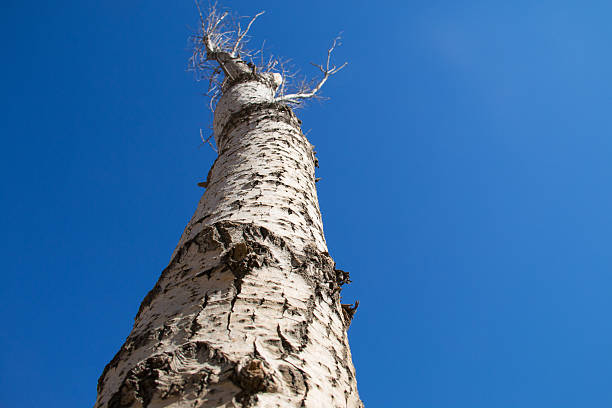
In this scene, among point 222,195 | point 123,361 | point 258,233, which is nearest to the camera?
point 123,361

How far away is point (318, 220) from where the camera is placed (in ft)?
7.30

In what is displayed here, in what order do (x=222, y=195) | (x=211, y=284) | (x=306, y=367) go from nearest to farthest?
(x=306, y=367) → (x=211, y=284) → (x=222, y=195)

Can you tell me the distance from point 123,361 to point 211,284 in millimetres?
365

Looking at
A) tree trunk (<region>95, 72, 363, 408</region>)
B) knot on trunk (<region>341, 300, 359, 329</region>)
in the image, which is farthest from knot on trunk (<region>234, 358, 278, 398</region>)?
knot on trunk (<region>341, 300, 359, 329</region>)

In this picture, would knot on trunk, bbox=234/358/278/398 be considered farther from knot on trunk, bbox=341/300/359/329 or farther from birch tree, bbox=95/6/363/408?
knot on trunk, bbox=341/300/359/329

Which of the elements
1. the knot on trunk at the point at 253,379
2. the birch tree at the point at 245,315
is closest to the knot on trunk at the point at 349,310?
the birch tree at the point at 245,315

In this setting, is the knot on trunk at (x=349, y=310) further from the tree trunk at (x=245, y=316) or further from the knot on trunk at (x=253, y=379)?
the knot on trunk at (x=253, y=379)

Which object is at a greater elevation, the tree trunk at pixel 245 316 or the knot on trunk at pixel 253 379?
the tree trunk at pixel 245 316

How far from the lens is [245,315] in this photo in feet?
4.26

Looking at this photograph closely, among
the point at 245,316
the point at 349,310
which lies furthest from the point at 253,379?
the point at 349,310

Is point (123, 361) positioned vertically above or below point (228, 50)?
below

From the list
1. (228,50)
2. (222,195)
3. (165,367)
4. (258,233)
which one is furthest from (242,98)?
(228,50)

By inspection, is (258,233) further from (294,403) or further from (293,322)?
(294,403)

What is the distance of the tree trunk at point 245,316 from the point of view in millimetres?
1084
